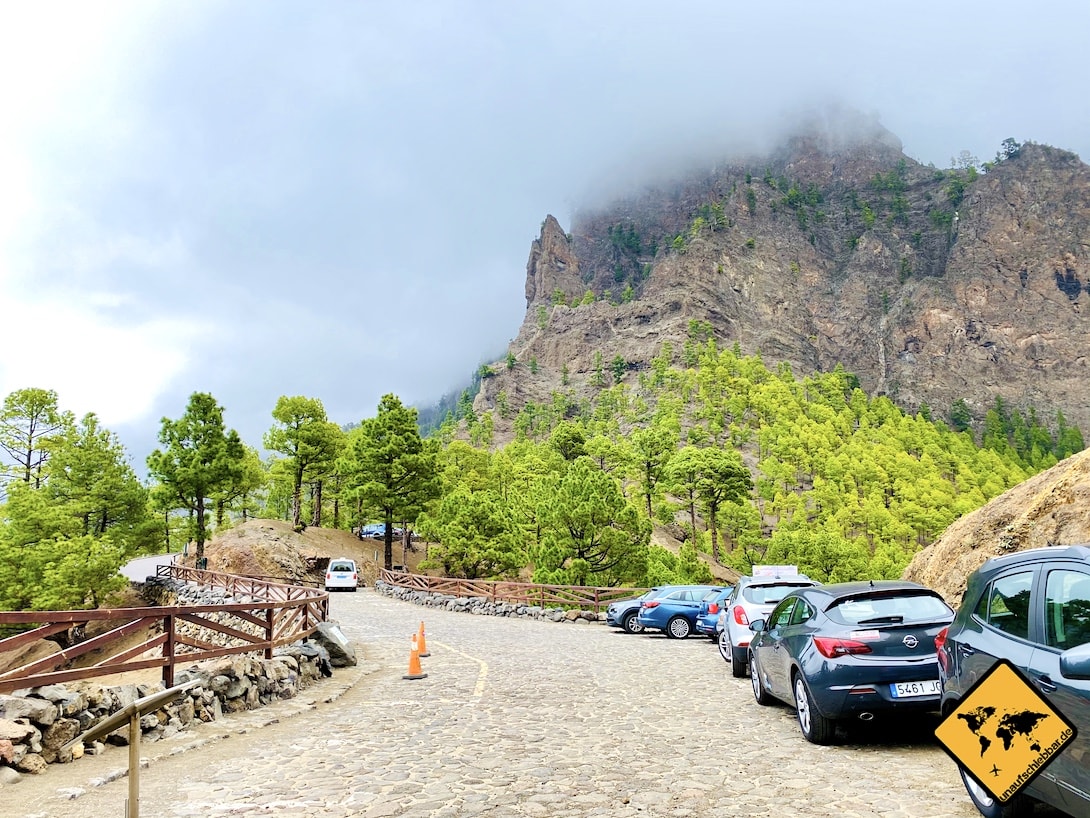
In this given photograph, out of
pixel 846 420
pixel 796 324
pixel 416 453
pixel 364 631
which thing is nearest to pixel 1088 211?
pixel 796 324

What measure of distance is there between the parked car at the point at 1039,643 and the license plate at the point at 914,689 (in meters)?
1.39

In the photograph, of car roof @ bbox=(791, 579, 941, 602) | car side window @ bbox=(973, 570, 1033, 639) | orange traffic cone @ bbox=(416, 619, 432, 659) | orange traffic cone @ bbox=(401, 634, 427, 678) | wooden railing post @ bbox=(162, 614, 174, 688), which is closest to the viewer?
car side window @ bbox=(973, 570, 1033, 639)

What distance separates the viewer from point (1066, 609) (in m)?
4.32

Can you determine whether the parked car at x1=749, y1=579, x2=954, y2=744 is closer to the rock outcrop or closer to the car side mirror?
the car side mirror

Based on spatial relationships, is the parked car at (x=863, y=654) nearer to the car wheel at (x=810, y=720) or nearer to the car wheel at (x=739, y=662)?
the car wheel at (x=810, y=720)

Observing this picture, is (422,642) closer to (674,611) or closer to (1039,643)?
(674,611)

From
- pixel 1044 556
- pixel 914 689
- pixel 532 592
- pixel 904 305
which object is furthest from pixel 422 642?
pixel 904 305

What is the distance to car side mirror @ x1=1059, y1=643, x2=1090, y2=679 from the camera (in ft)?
12.1

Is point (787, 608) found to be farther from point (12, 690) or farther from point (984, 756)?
point (12, 690)

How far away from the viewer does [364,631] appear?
74.2ft

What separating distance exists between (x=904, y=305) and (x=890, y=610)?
187233mm

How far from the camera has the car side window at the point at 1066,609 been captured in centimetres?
416

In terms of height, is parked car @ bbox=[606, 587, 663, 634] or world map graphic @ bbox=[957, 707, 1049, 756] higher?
world map graphic @ bbox=[957, 707, 1049, 756]

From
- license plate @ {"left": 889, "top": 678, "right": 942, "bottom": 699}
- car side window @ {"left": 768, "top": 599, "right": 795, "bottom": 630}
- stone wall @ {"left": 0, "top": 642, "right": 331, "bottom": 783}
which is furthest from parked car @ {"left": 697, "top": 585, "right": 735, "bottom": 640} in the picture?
license plate @ {"left": 889, "top": 678, "right": 942, "bottom": 699}
